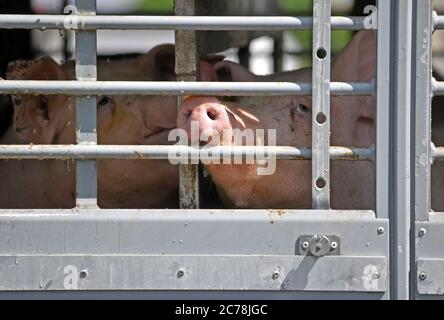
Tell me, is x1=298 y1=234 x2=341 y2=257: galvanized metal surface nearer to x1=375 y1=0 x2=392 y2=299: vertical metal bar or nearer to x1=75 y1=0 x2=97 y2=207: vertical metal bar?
x1=375 y1=0 x2=392 y2=299: vertical metal bar

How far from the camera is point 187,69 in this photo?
2.62 meters

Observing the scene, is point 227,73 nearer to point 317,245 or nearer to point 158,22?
point 158,22

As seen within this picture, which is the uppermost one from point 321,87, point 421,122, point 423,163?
point 321,87

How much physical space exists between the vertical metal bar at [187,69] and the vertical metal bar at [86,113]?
0.30 metres

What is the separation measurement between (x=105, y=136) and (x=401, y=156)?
57.7 inches

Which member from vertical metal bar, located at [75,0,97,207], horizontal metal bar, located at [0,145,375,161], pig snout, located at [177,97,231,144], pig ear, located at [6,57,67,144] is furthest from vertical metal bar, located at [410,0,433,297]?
pig ear, located at [6,57,67,144]

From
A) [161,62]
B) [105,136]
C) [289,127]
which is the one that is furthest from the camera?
[161,62]

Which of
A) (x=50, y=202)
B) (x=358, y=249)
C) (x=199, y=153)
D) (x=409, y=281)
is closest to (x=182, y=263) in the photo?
(x=199, y=153)

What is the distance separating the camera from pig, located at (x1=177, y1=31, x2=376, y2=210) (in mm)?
2711

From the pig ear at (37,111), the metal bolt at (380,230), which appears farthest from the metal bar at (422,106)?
the pig ear at (37,111)

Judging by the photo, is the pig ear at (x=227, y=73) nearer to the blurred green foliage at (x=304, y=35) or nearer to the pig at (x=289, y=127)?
the pig at (x=289, y=127)

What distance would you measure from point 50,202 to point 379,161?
70.2 inches

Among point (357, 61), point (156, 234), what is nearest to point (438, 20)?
point (357, 61)
